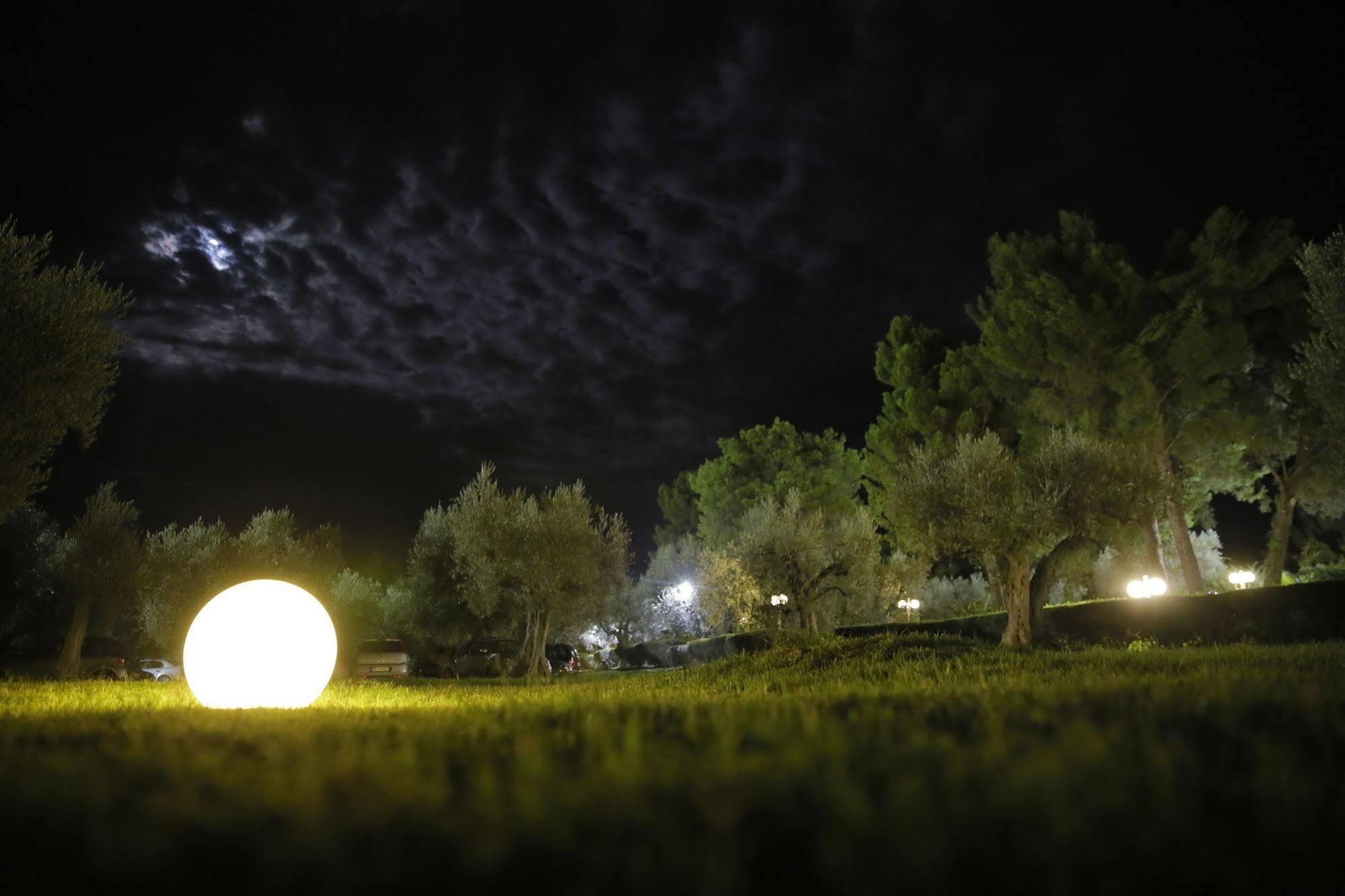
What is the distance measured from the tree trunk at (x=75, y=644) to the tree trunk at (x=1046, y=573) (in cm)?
2906

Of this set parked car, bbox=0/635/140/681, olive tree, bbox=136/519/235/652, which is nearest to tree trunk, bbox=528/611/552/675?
parked car, bbox=0/635/140/681

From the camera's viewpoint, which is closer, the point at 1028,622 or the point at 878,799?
the point at 878,799

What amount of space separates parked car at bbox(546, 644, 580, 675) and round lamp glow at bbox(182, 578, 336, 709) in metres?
22.3

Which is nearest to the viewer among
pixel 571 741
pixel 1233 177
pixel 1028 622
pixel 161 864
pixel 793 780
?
pixel 161 864

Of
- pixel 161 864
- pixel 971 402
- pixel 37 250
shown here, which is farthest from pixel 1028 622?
pixel 37 250

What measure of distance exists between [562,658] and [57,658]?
18.1 metres

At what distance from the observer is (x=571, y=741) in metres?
3.78

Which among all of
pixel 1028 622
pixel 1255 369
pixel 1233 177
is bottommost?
pixel 1028 622

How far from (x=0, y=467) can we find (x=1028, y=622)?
85.3 ft

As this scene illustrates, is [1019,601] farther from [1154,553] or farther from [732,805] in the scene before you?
[732,805]

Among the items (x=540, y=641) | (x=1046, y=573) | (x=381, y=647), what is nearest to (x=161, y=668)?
(x=381, y=647)

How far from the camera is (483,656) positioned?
31578mm

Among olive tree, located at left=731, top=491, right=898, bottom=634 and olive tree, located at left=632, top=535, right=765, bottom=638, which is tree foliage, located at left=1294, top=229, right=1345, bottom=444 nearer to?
olive tree, located at left=731, top=491, right=898, bottom=634

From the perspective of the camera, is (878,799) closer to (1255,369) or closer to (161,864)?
(161,864)
